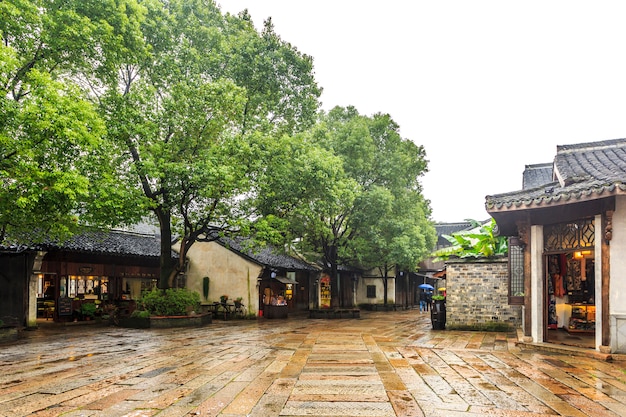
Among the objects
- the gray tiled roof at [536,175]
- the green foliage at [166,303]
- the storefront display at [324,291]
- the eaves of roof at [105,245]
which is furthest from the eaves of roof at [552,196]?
the storefront display at [324,291]

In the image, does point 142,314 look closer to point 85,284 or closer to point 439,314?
point 85,284

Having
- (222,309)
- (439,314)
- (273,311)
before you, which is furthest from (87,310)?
(439,314)

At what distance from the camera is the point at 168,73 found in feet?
54.1

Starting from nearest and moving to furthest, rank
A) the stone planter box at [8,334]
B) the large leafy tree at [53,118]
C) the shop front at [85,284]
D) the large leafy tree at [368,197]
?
the large leafy tree at [53,118] < the stone planter box at [8,334] < the shop front at [85,284] < the large leafy tree at [368,197]

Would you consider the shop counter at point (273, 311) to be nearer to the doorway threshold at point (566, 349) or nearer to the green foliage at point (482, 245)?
the green foliage at point (482, 245)

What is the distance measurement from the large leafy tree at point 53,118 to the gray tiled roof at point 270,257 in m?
9.04

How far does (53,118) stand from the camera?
10719mm

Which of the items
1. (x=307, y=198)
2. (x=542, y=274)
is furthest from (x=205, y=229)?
(x=542, y=274)

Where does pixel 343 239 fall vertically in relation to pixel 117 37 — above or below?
below

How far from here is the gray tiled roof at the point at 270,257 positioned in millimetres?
23517

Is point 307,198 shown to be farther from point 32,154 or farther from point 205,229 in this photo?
point 32,154

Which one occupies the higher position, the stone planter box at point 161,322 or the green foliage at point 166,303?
the green foliage at point 166,303

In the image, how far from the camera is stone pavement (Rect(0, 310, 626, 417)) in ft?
18.8

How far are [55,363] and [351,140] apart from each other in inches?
630
